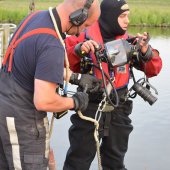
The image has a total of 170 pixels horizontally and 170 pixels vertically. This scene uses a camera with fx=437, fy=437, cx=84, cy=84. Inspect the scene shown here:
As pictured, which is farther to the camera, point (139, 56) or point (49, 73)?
point (139, 56)

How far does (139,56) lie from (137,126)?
10.3 ft

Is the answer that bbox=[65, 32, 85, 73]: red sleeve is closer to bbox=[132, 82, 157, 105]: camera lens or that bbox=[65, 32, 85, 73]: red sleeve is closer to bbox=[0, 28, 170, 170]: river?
bbox=[132, 82, 157, 105]: camera lens

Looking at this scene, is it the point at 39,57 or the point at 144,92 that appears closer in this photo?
the point at 39,57

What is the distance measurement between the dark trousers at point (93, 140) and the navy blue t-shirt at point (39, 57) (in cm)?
115

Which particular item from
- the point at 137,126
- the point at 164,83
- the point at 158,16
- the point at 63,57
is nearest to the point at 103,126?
the point at 63,57

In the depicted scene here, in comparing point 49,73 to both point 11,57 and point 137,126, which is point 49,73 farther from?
point 137,126

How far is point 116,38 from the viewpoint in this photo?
3912 mm

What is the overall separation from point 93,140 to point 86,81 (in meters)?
0.79

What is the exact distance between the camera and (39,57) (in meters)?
2.67

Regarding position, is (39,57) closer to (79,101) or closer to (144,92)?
(79,101)

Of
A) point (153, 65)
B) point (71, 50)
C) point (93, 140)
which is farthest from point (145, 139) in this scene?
point (71, 50)

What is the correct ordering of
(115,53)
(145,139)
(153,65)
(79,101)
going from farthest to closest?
(145,139), (153,65), (115,53), (79,101)

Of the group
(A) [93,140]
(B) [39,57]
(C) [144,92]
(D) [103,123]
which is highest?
(B) [39,57]

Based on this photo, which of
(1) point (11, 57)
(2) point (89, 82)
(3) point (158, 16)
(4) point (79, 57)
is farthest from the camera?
(3) point (158, 16)
